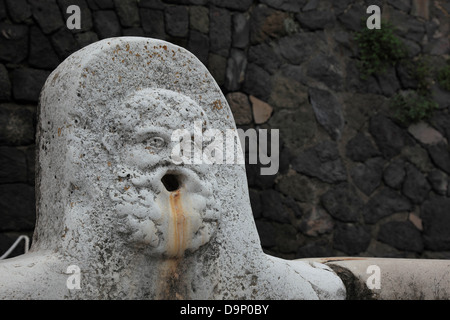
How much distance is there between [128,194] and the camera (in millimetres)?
1427

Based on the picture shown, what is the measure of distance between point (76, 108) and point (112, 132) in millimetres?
100

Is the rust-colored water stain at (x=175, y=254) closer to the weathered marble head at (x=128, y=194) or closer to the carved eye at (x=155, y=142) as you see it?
the weathered marble head at (x=128, y=194)

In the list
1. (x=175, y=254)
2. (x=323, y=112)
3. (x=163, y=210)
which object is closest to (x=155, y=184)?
(x=163, y=210)

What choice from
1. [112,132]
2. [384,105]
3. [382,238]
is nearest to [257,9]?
[384,105]

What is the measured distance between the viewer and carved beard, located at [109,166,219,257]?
1.42 m

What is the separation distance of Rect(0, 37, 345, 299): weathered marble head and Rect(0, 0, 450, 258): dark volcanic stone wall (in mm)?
2202

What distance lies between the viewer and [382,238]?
14.9 feet

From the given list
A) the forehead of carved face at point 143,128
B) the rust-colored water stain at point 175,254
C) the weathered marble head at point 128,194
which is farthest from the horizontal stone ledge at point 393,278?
the forehead of carved face at point 143,128

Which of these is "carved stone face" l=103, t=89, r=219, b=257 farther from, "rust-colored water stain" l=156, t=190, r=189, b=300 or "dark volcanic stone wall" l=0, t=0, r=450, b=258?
"dark volcanic stone wall" l=0, t=0, r=450, b=258

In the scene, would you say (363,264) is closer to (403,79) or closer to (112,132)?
(112,132)

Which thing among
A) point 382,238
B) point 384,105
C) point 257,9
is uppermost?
point 257,9

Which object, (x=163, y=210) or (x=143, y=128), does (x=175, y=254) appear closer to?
(x=163, y=210)

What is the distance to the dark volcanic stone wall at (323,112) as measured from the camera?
13.3ft

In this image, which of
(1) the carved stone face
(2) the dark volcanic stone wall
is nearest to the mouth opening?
(1) the carved stone face
